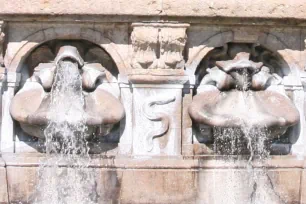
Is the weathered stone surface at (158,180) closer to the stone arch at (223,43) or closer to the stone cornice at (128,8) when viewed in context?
the stone arch at (223,43)

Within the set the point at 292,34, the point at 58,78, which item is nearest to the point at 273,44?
the point at 292,34

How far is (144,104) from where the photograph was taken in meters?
8.96

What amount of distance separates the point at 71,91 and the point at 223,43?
1567 millimetres

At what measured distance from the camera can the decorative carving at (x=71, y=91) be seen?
8781 mm

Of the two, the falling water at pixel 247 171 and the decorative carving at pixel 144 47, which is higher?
the decorative carving at pixel 144 47

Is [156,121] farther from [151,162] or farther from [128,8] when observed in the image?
[128,8]

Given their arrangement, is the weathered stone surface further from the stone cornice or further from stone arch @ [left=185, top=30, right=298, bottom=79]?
the stone cornice

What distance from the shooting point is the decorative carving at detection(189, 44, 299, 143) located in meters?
8.86

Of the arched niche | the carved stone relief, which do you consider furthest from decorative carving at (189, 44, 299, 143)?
the arched niche

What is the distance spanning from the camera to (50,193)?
8906 millimetres

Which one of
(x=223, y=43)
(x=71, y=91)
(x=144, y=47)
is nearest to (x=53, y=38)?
(x=71, y=91)

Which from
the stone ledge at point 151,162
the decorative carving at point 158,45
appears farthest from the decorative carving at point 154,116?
the decorative carving at point 158,45

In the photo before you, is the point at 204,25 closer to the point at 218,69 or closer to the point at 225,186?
the point at 218,69

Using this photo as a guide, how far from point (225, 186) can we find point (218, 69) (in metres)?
1.16
